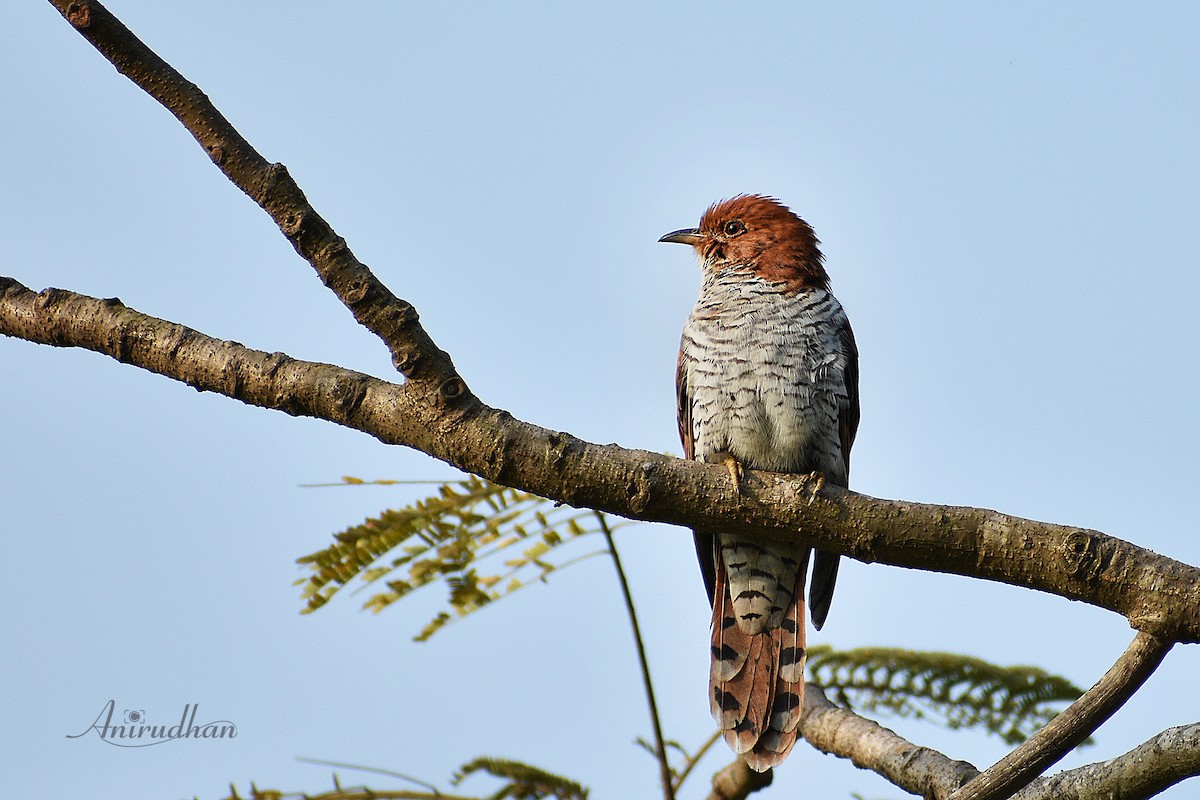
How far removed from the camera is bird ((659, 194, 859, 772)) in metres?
4.49

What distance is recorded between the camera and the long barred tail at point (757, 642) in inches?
169

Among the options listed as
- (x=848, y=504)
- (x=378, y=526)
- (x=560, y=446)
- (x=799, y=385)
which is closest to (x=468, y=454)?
(x=560, y=446)

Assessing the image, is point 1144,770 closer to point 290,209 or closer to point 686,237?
point 290,209

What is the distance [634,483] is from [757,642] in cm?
238

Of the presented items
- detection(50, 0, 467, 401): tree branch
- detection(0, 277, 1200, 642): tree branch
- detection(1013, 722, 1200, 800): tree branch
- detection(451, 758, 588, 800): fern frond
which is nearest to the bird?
detection(451, 758, 588, 800): fern frond

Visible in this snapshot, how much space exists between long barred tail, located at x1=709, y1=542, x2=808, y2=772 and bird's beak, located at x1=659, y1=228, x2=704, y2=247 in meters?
1.66

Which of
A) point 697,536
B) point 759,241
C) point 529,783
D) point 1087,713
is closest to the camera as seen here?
point 1087,713

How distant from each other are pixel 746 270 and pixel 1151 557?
2.99 metres

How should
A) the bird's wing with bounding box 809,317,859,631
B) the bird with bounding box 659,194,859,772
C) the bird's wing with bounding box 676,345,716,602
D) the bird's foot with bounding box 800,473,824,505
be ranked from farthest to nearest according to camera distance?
1. the bird's wing with bounding box 676,345,716,602
2. the bird's wing with bounding box 809,317,859,631
3. the bird with bounding box 659,194,859,772
4. the bird's foot with bounding box 800,473,824,505

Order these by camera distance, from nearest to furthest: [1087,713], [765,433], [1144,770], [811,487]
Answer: [1087,713]
[1144,770]
[811,487]
[765,433]

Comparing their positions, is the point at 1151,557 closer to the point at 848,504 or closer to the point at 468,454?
the point at 848,504

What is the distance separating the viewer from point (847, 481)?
197 inches

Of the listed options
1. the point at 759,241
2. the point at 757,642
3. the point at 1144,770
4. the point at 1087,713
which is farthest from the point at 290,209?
the point at 759,241

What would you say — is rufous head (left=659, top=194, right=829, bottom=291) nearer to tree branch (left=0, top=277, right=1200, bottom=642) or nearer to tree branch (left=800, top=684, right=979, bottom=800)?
tree branch (left=800, top=684, right=979, bottom=800)
